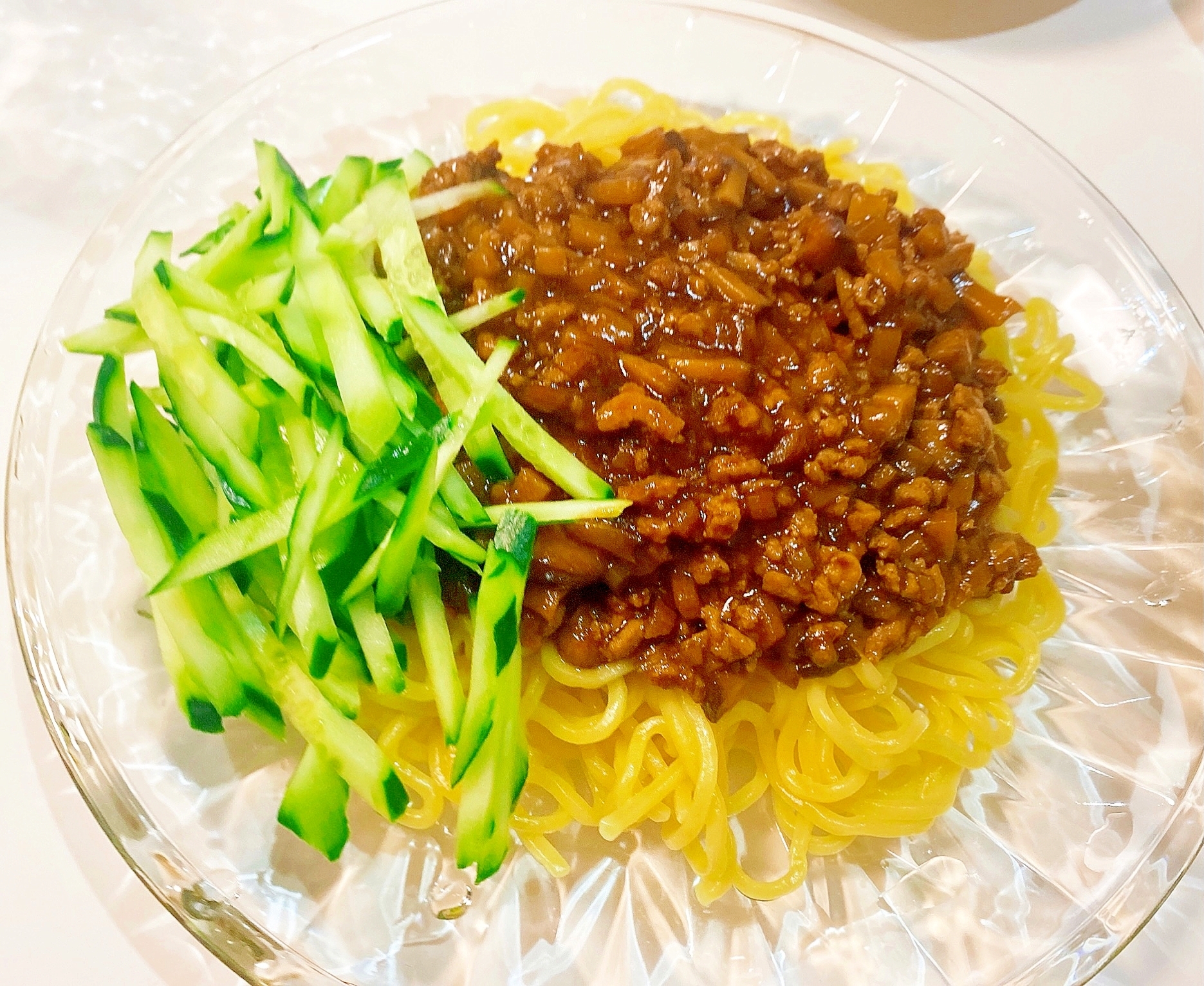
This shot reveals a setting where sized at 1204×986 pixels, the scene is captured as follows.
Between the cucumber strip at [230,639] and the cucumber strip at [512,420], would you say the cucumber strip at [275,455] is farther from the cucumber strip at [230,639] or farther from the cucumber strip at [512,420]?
the cucumber strip at [512,420]

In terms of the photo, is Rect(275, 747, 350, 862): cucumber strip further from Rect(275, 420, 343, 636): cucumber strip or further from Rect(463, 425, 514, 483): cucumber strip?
Rect(463, 425, 514, 483): cucumber strip

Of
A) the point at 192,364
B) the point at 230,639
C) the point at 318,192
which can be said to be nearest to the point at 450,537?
the point at 230,639

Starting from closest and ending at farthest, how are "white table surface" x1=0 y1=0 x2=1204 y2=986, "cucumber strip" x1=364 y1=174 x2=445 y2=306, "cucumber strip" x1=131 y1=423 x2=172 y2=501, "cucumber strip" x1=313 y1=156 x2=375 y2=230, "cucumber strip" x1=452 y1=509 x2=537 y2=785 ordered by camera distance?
1. "cucumber strip" x1=452 y1=509 x2=537 y2=785
2. "cucumber strip" x1=131 y1=423 x2=172 y2=501
3. "cucumber strip" x1=364 y1=174 x2=445 y2=306
4. "cucumber strip" x1=313 y1=156 x2=375 y2=230
5. "white table surface" x1=0 y1=0 x2=1204 y2=986

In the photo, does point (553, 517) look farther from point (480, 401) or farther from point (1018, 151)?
point (1018, 151)

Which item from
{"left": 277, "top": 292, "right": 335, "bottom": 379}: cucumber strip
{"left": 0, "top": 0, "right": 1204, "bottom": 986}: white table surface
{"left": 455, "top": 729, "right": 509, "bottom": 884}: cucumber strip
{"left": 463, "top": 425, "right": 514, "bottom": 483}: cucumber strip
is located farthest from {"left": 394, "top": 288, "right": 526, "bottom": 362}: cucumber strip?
{"left": 0, "top": 0, "right": 1204, "bottom": 986}: white table surface

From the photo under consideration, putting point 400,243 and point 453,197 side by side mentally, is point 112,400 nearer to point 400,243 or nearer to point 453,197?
point 400,243

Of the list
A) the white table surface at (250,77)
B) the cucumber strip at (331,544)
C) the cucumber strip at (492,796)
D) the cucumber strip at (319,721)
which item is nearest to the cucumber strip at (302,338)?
the cucumber strip at (331,544)
